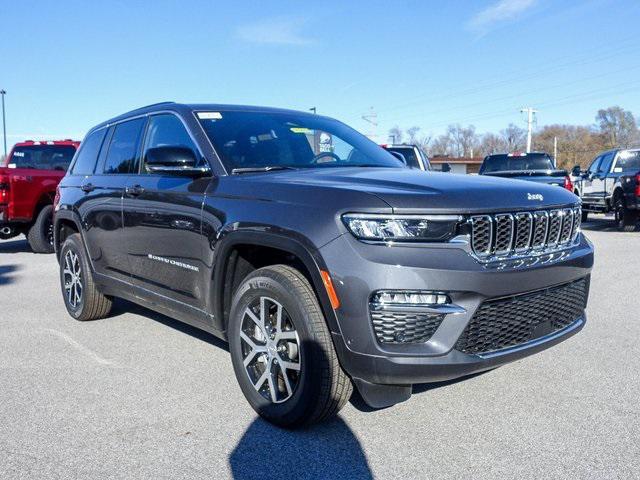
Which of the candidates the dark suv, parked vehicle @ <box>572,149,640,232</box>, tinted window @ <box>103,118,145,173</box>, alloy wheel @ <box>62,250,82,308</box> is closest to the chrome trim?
the dark suv

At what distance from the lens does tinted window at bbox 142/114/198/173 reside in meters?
4.14

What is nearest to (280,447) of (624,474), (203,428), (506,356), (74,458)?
(203,428)

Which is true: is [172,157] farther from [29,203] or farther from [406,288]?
[29,203]

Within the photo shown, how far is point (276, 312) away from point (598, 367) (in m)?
2.38

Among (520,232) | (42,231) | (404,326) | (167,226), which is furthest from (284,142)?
(42,231)

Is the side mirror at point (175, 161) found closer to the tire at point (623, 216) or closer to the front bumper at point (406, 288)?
the front bumper at point (406, 288)

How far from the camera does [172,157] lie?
12.5 feet

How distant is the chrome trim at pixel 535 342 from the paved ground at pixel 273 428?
0.47m

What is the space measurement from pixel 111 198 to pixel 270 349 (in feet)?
7.56

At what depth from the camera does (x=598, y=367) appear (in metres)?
4.20

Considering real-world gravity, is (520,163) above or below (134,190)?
below

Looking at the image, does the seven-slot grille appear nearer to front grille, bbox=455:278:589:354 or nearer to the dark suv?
the dark suv

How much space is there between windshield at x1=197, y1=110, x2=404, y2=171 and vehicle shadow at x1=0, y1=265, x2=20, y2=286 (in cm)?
527

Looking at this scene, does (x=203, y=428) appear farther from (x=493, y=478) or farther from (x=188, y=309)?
(x=493, y=478)
